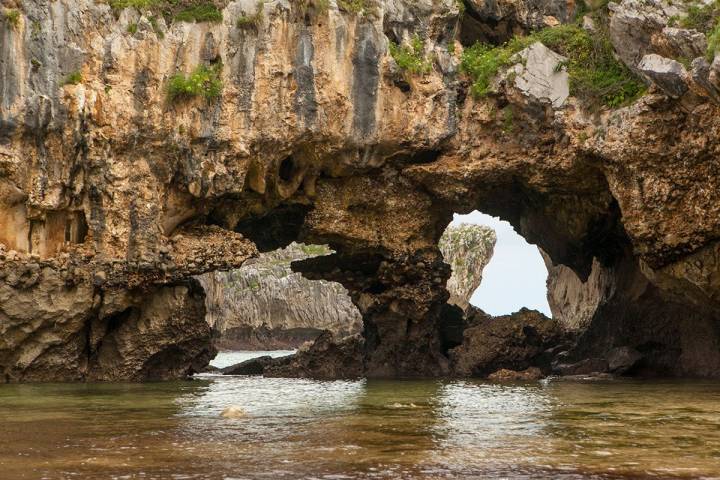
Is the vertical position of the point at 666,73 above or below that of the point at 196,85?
below

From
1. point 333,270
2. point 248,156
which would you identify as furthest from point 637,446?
point 333,270

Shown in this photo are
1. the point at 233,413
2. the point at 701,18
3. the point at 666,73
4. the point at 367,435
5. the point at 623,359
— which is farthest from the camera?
the point at 623,359

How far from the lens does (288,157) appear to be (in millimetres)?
25203

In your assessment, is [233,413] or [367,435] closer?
[367,435]

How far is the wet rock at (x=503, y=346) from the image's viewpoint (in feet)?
90.1

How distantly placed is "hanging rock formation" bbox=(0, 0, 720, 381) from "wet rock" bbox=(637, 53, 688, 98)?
0.14 m

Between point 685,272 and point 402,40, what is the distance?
9871mm

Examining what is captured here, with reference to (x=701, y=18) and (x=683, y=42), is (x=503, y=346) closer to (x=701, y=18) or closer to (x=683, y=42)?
(x=701, y=18)

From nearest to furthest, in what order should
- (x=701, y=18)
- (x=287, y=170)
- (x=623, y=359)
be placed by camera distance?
1. (x=701, y=18)
2. (x=623, y=359)
3. (x=287, y=170)

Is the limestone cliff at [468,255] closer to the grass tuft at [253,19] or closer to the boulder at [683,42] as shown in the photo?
the grass tuft at [253,19]

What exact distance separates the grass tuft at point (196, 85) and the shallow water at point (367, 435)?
8.28 metres

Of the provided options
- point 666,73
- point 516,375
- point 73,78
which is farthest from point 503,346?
point 73,78

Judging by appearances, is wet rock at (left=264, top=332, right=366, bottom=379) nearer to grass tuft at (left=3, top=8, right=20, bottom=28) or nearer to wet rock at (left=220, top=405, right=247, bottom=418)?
grass tuft at (left=3, top=8, right=20, bottom=28)

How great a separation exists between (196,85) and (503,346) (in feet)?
40.3
